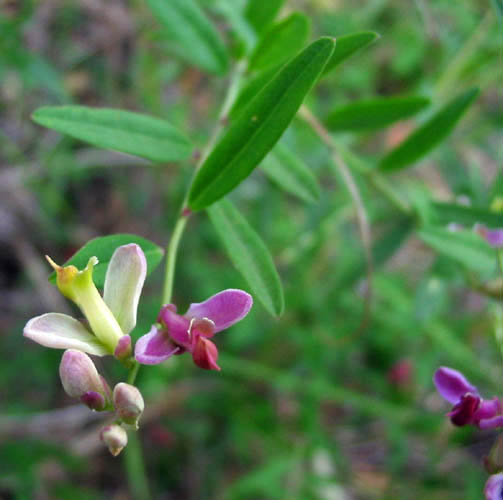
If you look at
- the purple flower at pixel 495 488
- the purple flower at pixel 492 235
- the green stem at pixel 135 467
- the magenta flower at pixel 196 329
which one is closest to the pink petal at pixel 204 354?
the magenta flower at pixel 196 329

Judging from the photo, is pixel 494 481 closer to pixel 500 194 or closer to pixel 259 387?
pixel 500 194

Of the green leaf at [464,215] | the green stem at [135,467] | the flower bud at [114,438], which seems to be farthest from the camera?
the green stem at [135,467]

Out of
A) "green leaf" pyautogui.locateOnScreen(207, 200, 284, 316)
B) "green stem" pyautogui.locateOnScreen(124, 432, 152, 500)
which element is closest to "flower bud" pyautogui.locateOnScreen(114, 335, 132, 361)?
"green leaf" pyautogui.locateOnScreen(207, 200, 284, 316)

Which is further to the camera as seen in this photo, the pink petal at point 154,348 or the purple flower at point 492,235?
the purple flower at point 492,235

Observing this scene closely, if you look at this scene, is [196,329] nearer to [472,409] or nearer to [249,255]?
[249,255]

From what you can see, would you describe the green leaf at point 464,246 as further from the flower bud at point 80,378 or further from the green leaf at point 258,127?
the flower bud at point 80,378

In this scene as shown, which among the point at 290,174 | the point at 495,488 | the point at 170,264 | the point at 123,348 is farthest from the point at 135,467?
the point at 495,488

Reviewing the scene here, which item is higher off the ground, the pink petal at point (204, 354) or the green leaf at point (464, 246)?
the pink petal at point (204, 354)
